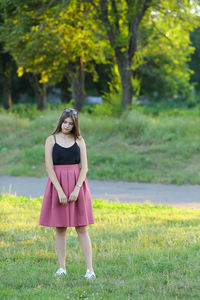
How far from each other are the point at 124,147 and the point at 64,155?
9975 mm

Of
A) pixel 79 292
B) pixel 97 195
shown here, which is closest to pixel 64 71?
pixel 97 195

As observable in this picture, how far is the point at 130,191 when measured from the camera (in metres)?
11.0

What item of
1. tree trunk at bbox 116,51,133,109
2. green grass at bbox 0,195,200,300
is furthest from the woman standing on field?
tree trunk at bbox 116,51,133,109

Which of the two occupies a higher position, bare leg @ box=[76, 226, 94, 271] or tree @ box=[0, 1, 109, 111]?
tree @ box=[0, 1, 109, 111]

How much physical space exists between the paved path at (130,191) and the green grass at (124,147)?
502 mm

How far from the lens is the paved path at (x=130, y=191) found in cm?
992

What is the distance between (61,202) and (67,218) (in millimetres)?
189

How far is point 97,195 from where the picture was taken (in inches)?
411

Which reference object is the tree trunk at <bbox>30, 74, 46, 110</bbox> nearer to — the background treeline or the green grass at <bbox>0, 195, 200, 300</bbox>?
the background treeline

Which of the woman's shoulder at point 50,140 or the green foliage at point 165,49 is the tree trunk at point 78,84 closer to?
the green foliage at point 165,49

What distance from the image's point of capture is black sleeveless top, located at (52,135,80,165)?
16.0 feet

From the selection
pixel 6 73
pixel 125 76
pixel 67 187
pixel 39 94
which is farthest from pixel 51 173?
pixel 6 73

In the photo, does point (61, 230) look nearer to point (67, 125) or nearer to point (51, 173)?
point (51, 173)

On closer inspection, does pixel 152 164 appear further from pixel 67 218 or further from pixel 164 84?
pixel 164 84
